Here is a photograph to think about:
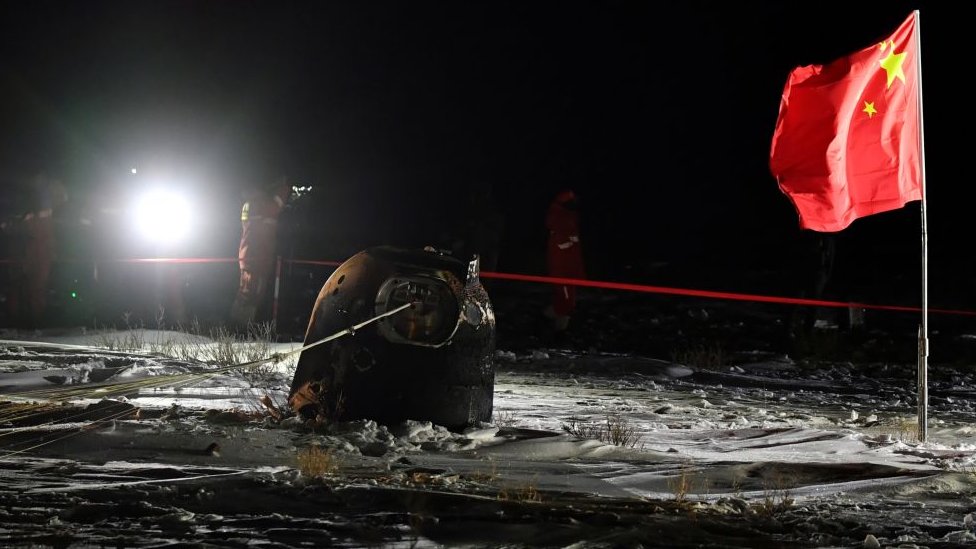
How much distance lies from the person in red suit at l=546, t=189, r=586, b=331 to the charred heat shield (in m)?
8.91

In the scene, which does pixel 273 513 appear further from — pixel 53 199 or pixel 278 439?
pixel 53 199

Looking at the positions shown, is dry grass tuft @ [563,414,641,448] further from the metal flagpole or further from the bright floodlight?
the bright floodlight

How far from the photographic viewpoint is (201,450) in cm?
641

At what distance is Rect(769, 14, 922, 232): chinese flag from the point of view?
855cm

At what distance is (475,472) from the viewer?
6.16 meters

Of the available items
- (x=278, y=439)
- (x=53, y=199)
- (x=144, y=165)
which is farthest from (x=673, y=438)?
(x=53, y=199)

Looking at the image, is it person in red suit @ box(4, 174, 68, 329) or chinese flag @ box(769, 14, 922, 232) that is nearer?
chinese flag @ box(769, 14, 922, 232)

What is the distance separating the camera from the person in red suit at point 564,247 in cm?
1666

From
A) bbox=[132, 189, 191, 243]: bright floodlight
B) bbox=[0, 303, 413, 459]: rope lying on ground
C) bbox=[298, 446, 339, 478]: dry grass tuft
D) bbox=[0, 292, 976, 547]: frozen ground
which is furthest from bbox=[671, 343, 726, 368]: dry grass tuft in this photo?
bbox=[298, 446, 339, 478]: dry grass tuft

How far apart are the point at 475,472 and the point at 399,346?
1444 mm

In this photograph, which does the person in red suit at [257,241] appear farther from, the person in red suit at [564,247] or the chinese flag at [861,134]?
the chinese flag at [861,134]

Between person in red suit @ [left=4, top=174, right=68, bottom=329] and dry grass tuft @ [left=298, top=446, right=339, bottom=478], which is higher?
person in red suit @ [left=4, top=174, right=68, bottom=329]

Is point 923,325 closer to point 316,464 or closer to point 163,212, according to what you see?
point 316,464

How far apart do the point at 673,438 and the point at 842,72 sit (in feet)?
10.4
